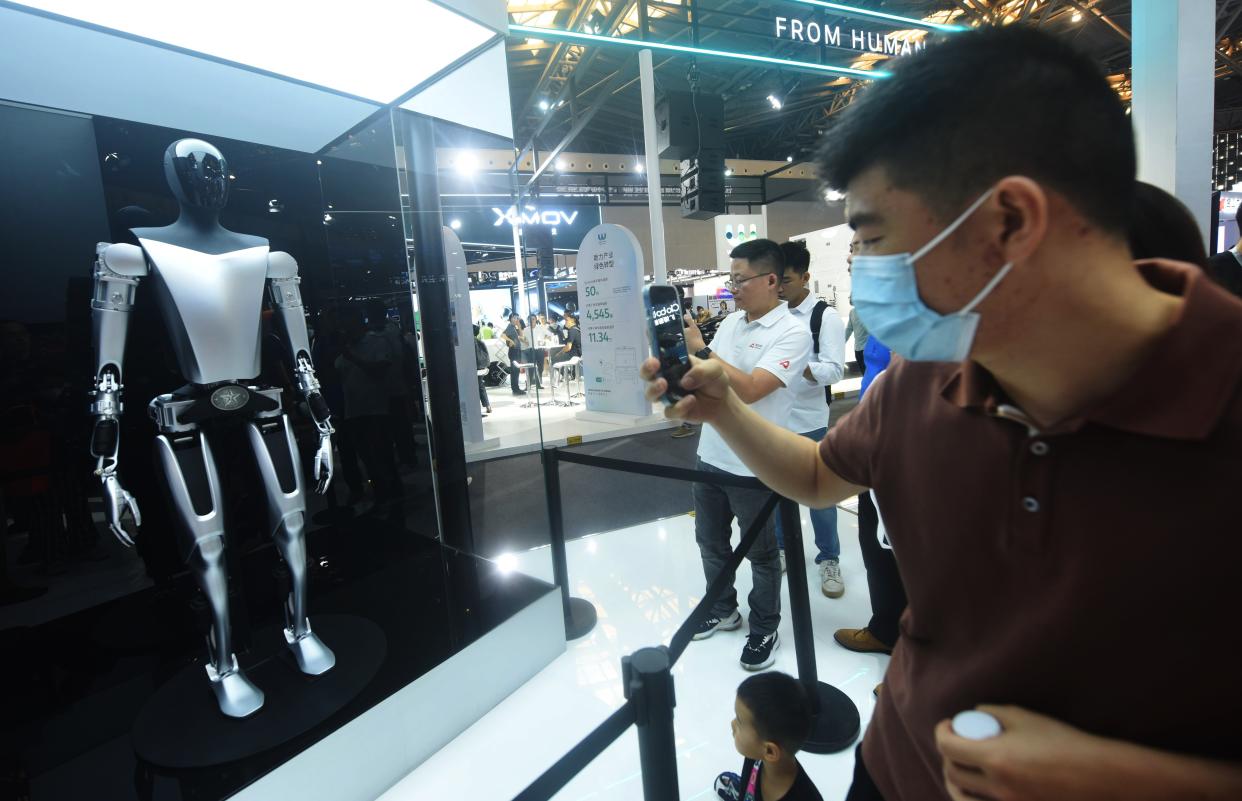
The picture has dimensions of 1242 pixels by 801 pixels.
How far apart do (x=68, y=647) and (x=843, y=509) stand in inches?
178

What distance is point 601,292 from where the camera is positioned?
5020mm

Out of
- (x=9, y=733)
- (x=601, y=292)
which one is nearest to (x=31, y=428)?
(x=9, y=733)

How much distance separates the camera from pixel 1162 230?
2.77 ft

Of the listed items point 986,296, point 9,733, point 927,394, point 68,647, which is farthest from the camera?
point 68,647

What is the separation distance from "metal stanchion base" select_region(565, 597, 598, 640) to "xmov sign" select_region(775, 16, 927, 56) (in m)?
5.74

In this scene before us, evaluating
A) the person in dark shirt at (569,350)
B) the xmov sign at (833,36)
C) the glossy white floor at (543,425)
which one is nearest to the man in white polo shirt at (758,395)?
the glossy white floor at (543,425)

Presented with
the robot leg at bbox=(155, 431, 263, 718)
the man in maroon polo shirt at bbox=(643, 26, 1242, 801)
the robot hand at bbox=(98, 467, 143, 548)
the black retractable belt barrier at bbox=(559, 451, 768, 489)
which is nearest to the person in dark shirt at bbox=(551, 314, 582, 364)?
the black retractable belt barrier at bbox=(559, 451, 768, 489)

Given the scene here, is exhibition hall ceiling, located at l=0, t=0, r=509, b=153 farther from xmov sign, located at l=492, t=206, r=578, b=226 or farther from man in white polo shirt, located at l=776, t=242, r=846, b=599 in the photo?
xmov sign, located at l=492, t=206, r=578, b=226

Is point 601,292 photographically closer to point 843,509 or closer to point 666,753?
point 843,509

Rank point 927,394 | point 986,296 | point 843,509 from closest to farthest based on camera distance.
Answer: point 986,296, point 927,394, point 843,509

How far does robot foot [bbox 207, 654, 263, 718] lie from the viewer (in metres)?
2.01

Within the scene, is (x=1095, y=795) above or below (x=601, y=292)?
below

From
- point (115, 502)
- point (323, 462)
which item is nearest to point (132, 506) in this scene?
point (115, 502)

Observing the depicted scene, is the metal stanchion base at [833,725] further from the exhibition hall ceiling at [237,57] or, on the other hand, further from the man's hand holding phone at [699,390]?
the exhibition hall ceiling at [237,57]
